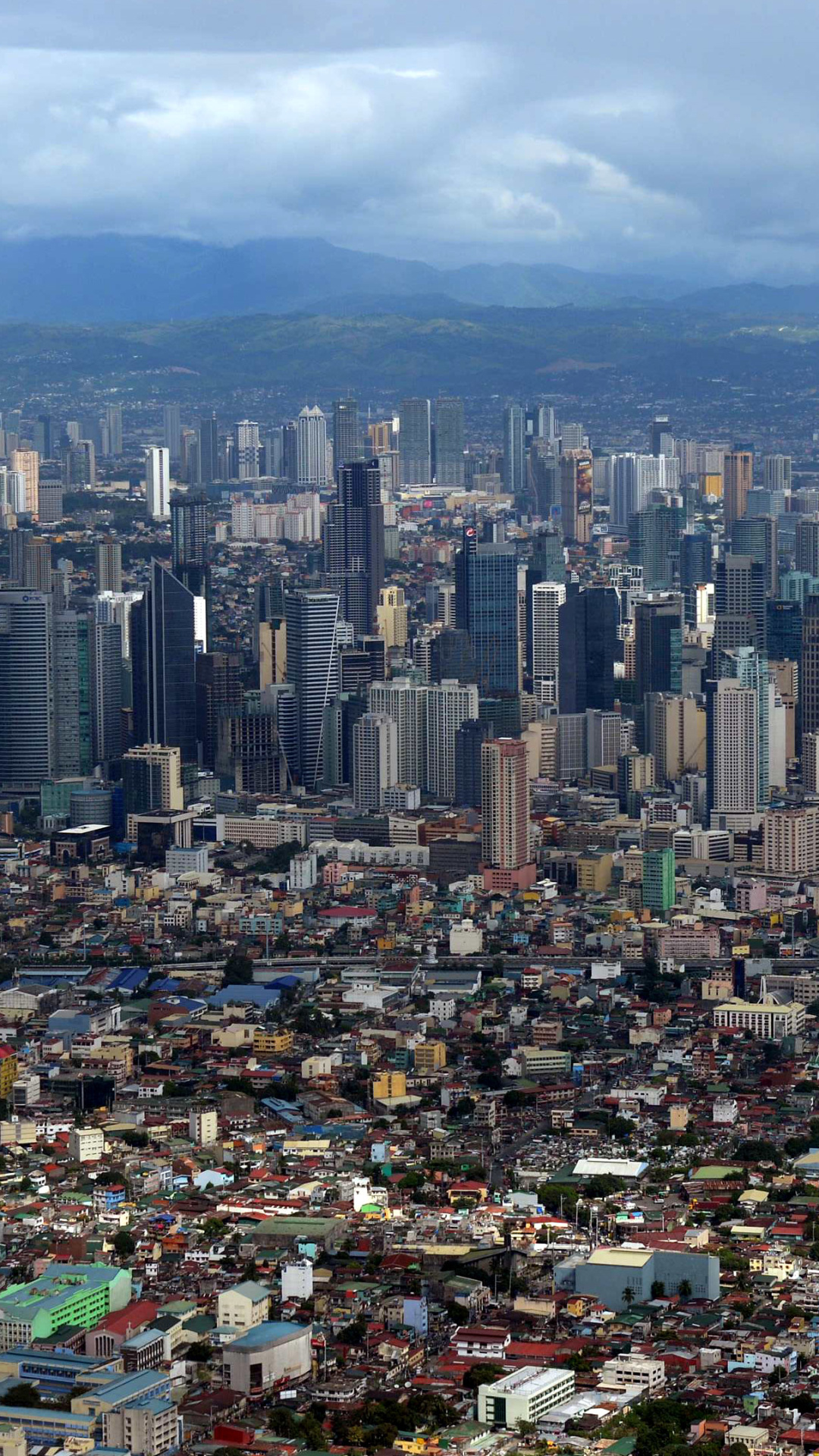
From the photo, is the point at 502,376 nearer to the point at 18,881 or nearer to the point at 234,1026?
the point at 18,881

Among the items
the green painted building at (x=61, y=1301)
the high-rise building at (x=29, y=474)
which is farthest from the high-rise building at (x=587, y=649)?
the green painted building at (x=61, y=1301)

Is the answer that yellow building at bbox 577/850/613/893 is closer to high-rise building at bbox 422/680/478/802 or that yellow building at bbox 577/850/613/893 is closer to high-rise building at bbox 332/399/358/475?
high-rise building at bbox 422/680/478/802

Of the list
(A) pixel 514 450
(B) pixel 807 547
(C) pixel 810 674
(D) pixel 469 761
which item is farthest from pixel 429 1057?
(A) pixel 514 450

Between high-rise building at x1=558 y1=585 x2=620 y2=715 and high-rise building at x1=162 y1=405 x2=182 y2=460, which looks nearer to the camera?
high-rise building at x1=558 y1=585 x2=620 y2=715

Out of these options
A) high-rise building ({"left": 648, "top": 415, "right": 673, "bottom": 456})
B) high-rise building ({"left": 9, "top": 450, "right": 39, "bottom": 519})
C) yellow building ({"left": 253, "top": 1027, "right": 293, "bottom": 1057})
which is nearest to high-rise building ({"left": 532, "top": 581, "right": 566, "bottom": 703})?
high-rise building ({"left": 9, "top": 450, "right": 39, "bottom": 519})

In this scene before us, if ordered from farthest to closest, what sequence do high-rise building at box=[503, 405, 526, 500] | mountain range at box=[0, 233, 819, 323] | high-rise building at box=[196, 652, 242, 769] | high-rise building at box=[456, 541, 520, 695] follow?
mountain range at box=[0, 233, 819, 323] < high-rise building at box=[503, 405, 526, 500] < high-rise building at box=[456, 541, 520, 695] < high-rise building at box=[196, 652, 242, 769]
